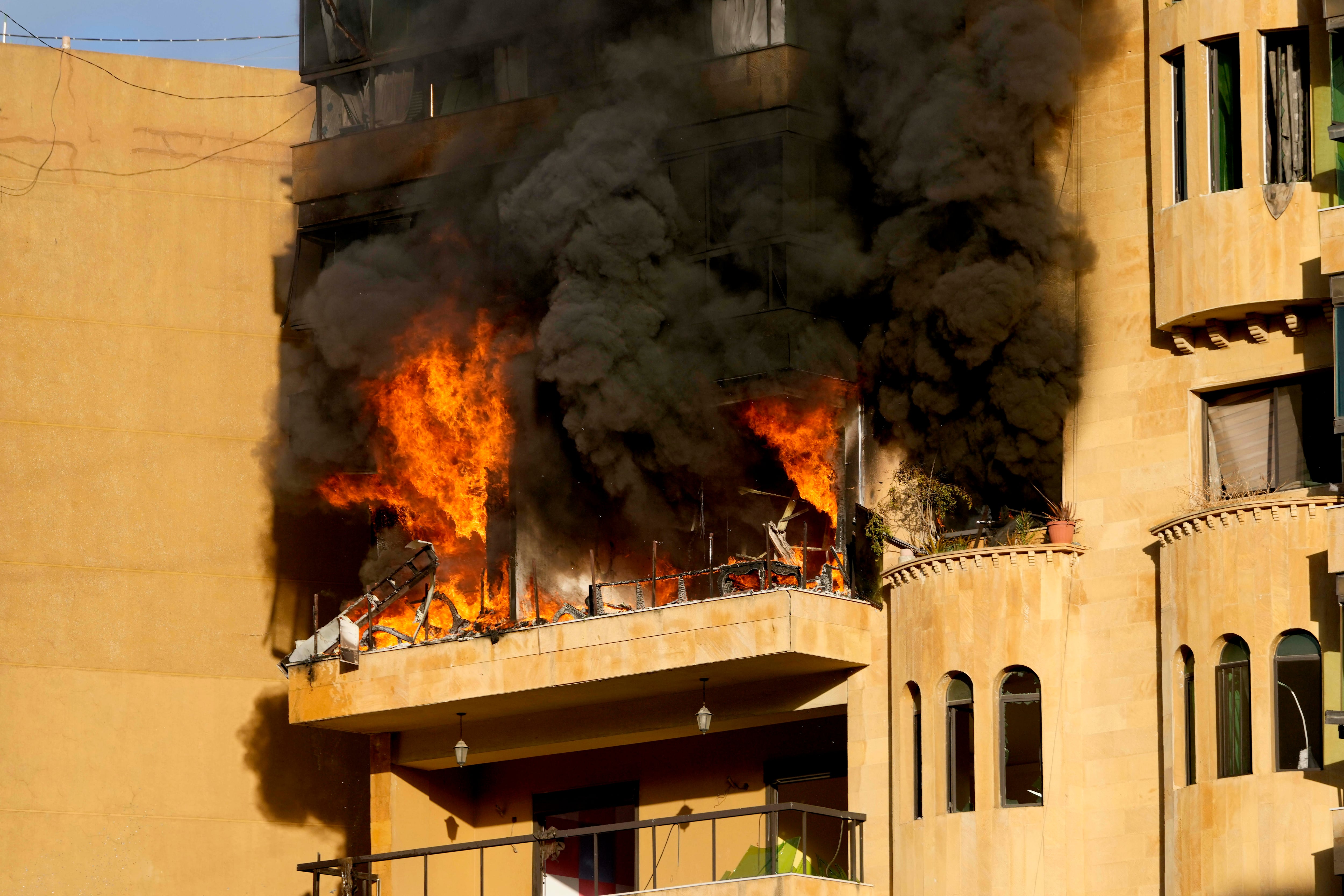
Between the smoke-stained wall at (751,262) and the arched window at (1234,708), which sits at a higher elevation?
the smoke-stained wall at (751,262)

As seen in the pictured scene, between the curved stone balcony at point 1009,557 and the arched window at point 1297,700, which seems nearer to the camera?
the arched window at point 1297,700

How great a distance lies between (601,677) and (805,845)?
4.53m

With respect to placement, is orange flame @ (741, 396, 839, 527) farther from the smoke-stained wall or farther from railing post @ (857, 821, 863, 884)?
railing post @ (857, 821, 863, 884)

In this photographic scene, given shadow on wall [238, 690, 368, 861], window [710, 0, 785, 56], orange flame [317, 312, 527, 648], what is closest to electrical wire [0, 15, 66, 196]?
orange flame [317, 312, 527, 648]

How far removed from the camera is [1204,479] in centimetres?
3247

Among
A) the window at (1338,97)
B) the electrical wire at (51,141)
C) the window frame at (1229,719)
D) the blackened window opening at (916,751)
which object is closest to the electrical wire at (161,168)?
the electrical wire at (51,141)

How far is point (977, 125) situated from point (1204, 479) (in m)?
6.28

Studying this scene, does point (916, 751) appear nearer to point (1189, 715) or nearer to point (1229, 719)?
point (1189, 715)

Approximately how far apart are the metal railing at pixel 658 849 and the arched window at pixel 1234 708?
5849mm

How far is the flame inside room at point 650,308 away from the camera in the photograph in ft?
114

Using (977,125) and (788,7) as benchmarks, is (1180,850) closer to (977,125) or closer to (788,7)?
(977,125)

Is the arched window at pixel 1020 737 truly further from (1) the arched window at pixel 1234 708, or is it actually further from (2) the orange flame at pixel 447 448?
(2) the orange flame at pixel 447 448

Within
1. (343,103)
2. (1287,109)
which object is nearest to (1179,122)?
(1287,109)

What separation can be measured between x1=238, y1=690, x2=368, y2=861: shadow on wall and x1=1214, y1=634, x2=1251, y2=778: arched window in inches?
761
